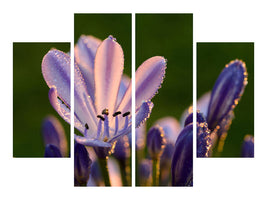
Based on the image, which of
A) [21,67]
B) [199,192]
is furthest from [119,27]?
[199,192]

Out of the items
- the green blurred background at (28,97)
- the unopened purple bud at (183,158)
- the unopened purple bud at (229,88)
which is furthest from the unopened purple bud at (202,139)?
the green blurred background at (28,97)

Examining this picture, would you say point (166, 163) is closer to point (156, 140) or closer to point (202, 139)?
point (156, 140)

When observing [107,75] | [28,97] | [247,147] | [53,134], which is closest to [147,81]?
[107,75]

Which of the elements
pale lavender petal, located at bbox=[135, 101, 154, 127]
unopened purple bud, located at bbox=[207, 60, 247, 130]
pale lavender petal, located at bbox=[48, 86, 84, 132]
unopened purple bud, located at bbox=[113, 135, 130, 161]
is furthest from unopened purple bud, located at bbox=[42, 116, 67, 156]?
unopened purple bud, located at bbox=[207, 60, 247, 130]

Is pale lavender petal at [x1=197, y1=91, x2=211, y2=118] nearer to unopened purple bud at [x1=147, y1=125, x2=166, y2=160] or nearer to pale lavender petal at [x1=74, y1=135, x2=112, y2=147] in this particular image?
unopened purple bud at [x1=147, y1=125, x2=166, y2=160]

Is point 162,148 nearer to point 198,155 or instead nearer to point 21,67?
point 198,155

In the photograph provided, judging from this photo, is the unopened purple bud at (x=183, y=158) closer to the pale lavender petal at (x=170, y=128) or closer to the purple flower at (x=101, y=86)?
the purple flower at (x=101, y=86)
